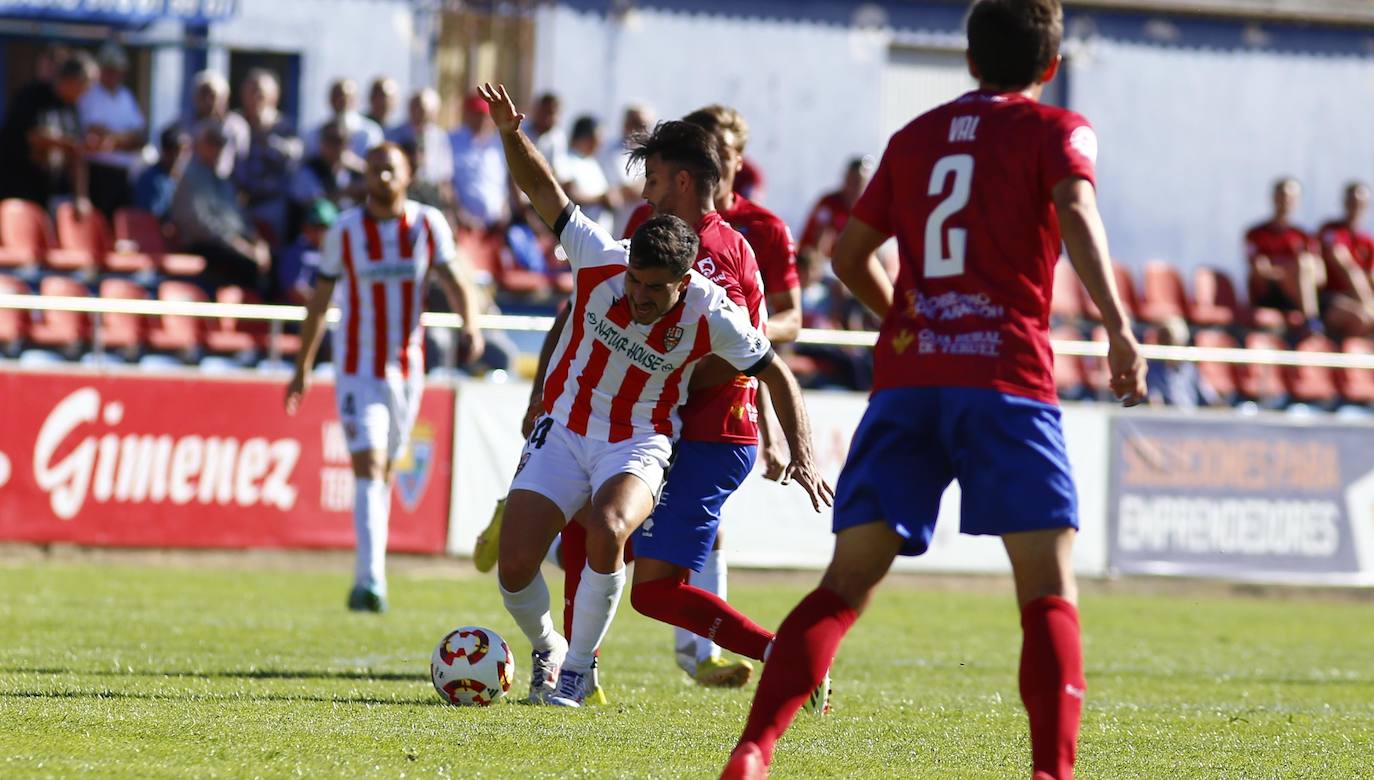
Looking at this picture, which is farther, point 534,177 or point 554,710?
point 554,710

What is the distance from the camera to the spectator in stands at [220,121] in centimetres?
1488

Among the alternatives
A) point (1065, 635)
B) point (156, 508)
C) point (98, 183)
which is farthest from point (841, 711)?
point (98, 183)

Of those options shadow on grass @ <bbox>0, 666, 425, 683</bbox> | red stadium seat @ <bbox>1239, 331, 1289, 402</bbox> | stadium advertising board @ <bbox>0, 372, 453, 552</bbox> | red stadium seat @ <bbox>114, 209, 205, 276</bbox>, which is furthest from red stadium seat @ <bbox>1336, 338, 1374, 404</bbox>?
shadow on grass @ <bbox>0, 666, 425, 683</bbox>

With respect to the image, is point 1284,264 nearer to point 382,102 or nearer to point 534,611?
point 382,102

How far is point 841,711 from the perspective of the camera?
6.85 metres

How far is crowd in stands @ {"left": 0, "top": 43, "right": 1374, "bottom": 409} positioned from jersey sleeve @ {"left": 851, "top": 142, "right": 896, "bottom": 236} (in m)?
8.65

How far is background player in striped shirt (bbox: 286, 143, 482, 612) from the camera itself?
32.3ft

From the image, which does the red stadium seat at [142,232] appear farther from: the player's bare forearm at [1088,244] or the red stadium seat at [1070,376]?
the player's bare forearm at [1088,244]

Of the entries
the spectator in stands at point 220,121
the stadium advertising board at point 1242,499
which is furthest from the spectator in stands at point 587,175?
the stadium advertising board at point 1242,499

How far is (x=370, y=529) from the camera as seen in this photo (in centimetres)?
980

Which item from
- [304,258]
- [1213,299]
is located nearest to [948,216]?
[304,258]

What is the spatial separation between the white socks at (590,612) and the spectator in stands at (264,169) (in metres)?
9.23

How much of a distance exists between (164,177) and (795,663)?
1195 cm

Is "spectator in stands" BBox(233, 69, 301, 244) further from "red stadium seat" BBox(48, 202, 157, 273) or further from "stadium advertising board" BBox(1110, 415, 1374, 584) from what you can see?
"stadium advertising board" BBox(1110, 415, 1374, 584)
